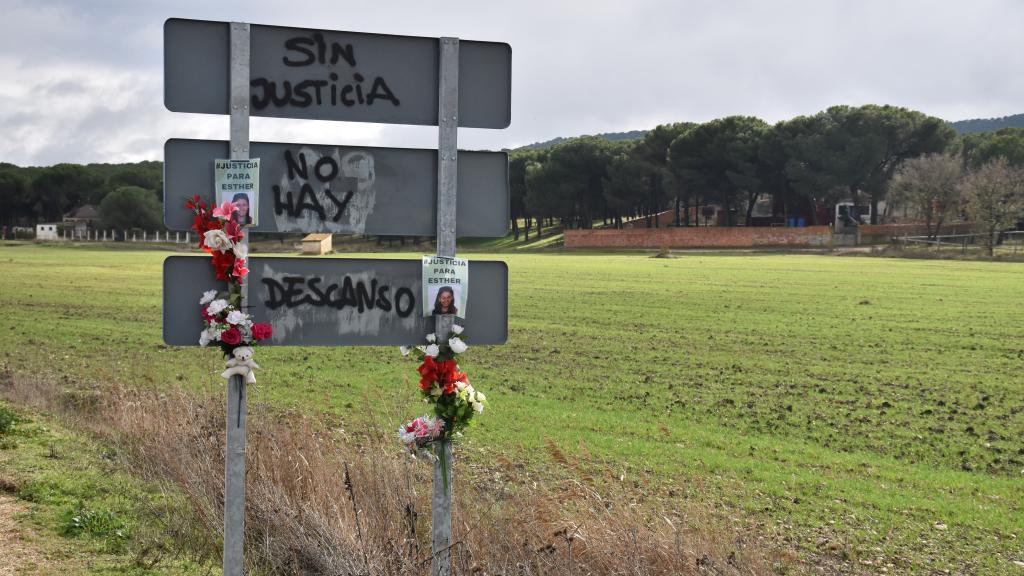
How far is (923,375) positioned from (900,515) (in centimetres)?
814

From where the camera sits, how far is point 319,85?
491cm

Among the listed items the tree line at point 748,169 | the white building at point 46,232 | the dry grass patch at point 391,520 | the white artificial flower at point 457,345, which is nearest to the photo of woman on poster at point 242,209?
the white artificial flower at point 457,345

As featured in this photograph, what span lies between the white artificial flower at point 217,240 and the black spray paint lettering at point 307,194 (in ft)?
1.16

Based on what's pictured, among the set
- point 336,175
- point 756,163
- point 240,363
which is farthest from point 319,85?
point 756,163

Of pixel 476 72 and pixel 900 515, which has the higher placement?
pixel 476 72

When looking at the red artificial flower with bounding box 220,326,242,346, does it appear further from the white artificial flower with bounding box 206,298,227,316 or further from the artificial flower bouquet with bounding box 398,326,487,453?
the artificial flower bouquet with bounding box 398,326,487,453

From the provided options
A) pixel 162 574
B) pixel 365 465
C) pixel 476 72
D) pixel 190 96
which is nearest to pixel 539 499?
pixel 365 465

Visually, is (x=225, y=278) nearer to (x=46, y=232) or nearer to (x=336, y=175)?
(x=336, y=175)

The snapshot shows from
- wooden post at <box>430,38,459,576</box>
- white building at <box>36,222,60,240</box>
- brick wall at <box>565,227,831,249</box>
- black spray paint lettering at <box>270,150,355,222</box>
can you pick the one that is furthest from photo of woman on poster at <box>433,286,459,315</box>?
Answer: white building at <box>36,222,60,240</box>

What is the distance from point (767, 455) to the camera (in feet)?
34.2

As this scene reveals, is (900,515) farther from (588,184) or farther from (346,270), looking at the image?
(588,184)

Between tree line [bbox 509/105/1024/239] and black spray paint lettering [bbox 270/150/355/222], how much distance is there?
86.7 meters

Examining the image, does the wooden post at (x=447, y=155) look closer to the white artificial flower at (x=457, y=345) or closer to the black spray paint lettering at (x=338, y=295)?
the white artificial flower at (x=457, y=345)

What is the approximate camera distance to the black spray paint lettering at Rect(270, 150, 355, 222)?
4863 mm
